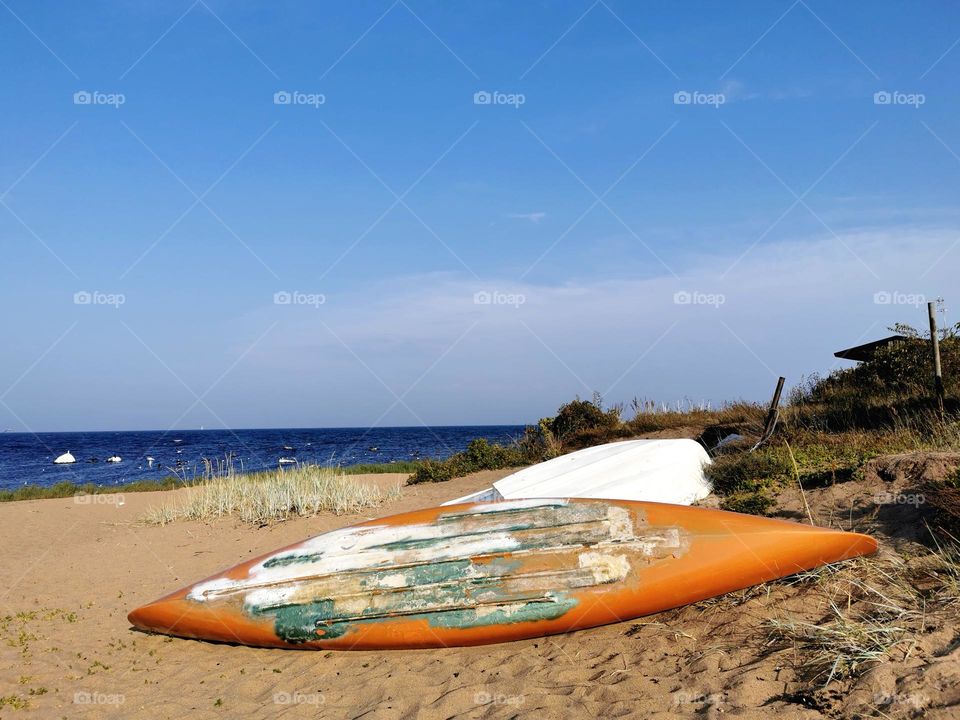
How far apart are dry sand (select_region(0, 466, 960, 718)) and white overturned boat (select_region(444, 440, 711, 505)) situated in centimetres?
146

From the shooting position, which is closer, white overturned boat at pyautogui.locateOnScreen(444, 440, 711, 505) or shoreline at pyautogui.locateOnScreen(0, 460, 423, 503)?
white overturned boat at pyautogui.locateOnScreen(444, 440, 711, 505)

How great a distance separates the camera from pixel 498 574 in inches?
201

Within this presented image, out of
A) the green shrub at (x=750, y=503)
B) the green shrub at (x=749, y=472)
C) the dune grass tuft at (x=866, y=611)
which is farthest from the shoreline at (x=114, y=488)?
the dune grass tuft at (x=866, y=611)

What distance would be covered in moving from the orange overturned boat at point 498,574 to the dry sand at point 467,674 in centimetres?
14

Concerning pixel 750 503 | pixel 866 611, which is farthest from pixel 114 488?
pixel 866 611

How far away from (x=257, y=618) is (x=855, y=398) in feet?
32.9

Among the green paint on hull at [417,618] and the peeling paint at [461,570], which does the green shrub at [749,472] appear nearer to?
the peeling paint at [461,570]

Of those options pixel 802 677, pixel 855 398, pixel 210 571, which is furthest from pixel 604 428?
pixel 802 677

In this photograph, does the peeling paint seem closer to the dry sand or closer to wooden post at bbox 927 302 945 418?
the dry sand

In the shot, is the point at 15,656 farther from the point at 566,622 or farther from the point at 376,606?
the point at 566,622

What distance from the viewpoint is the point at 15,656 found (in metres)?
5.35

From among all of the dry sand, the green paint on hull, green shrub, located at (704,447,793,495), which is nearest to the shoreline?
green shrub, located at (704,447,793,495)

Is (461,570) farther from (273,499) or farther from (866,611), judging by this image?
(273,499)

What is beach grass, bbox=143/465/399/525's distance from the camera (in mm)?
10453
